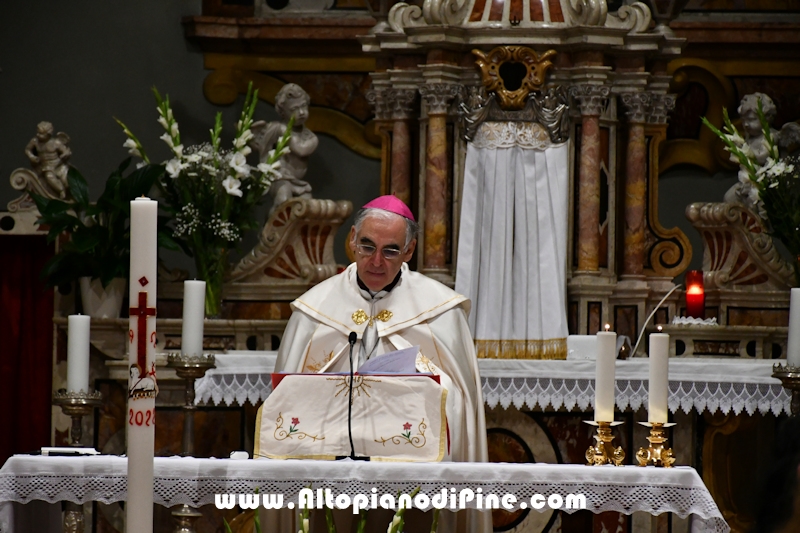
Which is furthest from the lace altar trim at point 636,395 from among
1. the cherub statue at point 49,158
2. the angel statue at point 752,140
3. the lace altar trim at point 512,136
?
the cherub statue at point 49,158

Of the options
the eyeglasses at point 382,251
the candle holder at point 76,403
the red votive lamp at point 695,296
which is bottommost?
the candle holder at point 76,403

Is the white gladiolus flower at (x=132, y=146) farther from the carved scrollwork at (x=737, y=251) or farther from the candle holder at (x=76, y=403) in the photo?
the carved scrollwork at (x=737, y=251)

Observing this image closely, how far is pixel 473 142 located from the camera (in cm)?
809

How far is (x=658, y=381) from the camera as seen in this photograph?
15.1 ft

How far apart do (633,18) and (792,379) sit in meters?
3.12

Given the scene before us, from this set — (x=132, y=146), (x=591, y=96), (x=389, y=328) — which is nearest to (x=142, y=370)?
(x=389, y=328)

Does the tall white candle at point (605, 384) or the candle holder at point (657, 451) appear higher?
the tall white candle at point (605, 384)

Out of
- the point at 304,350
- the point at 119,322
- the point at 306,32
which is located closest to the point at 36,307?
the point at 119,322

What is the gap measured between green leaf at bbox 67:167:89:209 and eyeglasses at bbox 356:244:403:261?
3.28 m

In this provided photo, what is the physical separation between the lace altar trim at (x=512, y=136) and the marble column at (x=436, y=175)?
9.5 inches

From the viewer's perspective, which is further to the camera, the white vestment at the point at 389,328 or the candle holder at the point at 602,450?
the white vestment at the point at 389,328

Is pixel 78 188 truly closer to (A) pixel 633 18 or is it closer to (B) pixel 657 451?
(A) pixel 633 18

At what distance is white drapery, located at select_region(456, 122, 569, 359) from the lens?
7.83m

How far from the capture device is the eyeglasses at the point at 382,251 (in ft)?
16.8
